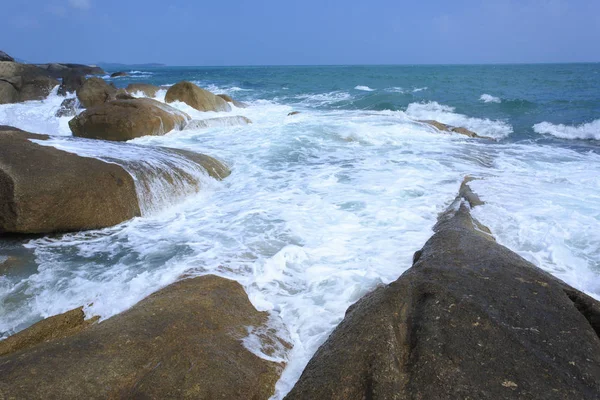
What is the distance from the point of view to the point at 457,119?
17.6m

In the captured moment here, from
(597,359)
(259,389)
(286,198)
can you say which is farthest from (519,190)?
(259,389)

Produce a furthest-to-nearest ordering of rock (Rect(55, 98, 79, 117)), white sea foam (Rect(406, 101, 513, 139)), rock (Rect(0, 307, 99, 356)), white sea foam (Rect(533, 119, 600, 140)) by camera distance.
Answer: white sea foam (Rect(406, 101, 513, 139)) < rock (Rect(55, 98, 79, 117)) < white sea foam (Rect(533, 119, 600, 140)) < rock (Rect(0, 307, 99, 356))

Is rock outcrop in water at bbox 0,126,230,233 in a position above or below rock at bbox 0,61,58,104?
below

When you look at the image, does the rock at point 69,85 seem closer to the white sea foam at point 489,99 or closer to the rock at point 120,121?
the rock at point 120,121

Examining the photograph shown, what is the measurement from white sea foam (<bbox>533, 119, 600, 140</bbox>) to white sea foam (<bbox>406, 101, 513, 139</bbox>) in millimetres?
1093

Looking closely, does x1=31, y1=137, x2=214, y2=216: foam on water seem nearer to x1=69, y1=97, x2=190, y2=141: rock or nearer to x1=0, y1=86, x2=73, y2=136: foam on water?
x1=69, y1=97, x2=190, y2=141: rock

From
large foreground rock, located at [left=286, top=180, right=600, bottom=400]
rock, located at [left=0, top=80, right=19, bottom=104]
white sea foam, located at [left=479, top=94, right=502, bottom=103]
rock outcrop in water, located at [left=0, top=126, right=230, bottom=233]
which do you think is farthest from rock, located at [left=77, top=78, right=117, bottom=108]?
white sea foam, located at [left=479, top=94, right=502, bottom=103]

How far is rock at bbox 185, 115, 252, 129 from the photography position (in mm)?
12375

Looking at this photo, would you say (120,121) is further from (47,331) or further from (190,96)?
(47,331)

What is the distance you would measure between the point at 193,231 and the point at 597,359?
4.39m

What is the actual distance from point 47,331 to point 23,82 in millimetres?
20681

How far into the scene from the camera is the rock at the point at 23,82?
18359 mm

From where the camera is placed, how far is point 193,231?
533 centimetres

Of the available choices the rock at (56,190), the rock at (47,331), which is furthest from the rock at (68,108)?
the rock at (47,331)
